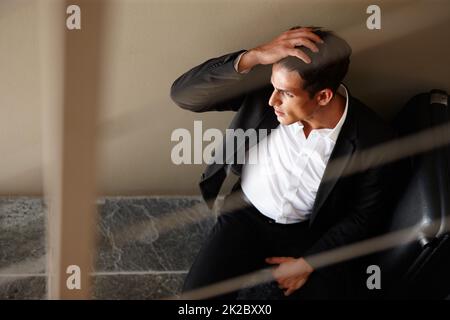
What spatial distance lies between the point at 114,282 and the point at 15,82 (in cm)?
52

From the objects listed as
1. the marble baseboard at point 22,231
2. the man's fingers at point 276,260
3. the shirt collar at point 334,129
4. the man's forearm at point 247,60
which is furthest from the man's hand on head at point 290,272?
the marble baseboard at point 22,231

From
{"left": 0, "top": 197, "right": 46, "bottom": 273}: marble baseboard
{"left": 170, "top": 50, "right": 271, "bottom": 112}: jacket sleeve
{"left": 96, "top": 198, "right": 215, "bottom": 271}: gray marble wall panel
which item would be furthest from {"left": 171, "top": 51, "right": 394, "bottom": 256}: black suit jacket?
{"left": 0, "top": 197, "right": 46, "bottom": 273}: marble baseboard

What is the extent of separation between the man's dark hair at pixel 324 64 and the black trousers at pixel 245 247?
12.4 inches

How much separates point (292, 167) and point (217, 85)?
248 mm

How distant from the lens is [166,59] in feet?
4.70

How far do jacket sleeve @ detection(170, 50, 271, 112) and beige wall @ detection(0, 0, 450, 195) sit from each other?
9 cm

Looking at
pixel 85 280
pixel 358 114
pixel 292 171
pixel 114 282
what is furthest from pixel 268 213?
pixel 85 280

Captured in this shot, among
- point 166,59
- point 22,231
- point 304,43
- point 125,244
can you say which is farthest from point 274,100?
point 22,231

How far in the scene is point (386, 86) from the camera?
4.95ft

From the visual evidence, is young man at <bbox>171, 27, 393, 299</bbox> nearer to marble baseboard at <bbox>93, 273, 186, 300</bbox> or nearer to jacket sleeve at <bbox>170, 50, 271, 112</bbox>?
jacket sleeve at <bbox>170, 50, 271, 112</bbox>

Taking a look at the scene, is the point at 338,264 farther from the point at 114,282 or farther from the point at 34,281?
the point at 34,281

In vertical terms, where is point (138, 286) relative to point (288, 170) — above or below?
below

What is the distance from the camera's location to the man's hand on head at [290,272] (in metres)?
1.42

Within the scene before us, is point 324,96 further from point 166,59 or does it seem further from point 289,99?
point 166,59
